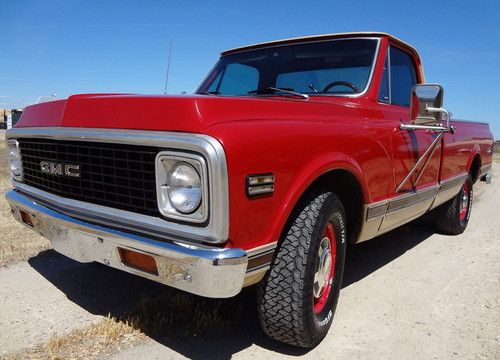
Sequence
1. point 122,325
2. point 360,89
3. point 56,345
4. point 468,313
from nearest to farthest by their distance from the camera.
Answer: point 56,345 → point 122,325 → point 468,313 → point 360,89

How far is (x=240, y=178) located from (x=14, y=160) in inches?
80.5

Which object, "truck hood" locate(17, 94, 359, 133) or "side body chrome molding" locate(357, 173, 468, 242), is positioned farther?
"side body chrome molding" locate(357, 173, 468, 242)

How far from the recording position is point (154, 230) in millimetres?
2025

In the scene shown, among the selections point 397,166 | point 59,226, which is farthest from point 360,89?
point 59,226

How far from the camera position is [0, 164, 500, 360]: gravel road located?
251 cm

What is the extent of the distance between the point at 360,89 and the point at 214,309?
1.86 meters

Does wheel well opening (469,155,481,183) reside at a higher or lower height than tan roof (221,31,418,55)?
lower

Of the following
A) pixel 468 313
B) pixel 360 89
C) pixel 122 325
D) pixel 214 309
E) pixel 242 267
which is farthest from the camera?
pixel 360 89

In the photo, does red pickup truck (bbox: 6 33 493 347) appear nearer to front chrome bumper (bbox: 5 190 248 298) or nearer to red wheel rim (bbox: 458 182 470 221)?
front chrome bumper (bbox: 5 190 248 298)

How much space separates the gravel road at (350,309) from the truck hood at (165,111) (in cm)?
121

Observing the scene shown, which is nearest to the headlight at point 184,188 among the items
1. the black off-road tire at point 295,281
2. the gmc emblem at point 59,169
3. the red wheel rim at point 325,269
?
the black off-road tire at point 295,281

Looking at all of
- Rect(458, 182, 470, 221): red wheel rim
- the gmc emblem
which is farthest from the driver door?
the gmc emblem

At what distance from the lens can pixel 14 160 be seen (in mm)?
3145

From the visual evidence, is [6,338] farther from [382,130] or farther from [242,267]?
[382,130]
